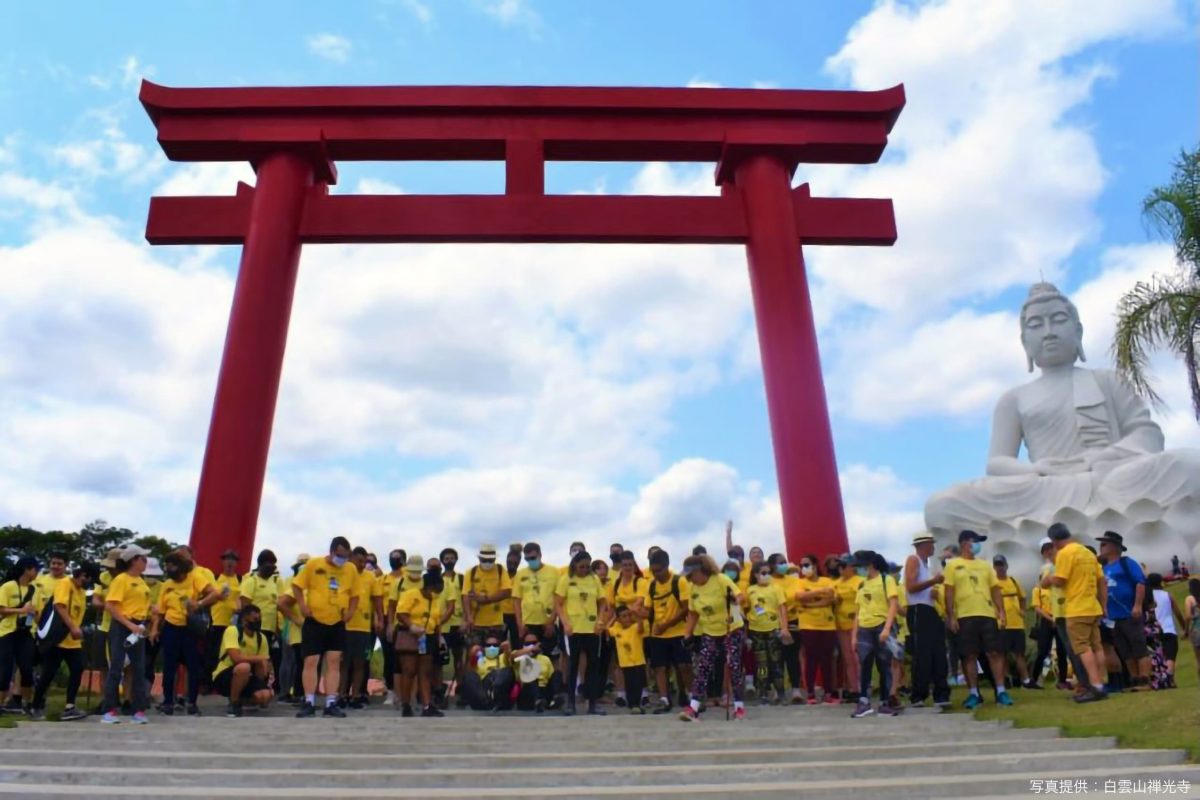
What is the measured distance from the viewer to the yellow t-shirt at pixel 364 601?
6.64m

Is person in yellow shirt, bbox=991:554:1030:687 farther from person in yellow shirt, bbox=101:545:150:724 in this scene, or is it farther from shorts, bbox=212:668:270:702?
person in yellow shirt, bbox=101:545:150:724

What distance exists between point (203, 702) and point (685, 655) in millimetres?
3580

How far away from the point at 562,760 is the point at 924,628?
9.96 ft

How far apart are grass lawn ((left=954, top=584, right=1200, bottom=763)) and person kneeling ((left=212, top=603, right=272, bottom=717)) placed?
4645 millimetres

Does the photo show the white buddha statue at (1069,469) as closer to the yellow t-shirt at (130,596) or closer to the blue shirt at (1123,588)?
the blue shirt at (1123,588)

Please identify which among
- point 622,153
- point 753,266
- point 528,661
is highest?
point 622,153

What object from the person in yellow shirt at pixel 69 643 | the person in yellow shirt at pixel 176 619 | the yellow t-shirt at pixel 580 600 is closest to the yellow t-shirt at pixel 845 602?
the yellow t-shirt at pixel 580 600

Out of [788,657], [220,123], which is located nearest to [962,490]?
[788,657]

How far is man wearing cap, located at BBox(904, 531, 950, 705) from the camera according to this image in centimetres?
660

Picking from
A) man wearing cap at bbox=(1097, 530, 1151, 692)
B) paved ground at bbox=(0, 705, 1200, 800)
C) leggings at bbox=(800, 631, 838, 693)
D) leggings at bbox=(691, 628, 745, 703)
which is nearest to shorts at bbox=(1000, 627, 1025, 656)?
man wearing cap at bbox=(1097, 530, 1151, 692)

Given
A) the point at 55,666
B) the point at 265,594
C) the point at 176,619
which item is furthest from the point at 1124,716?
the point at 55,666

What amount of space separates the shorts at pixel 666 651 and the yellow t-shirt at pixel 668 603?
47mm

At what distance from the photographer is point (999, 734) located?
5406 mm

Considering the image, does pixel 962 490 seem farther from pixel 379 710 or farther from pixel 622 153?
pixel 379 710
